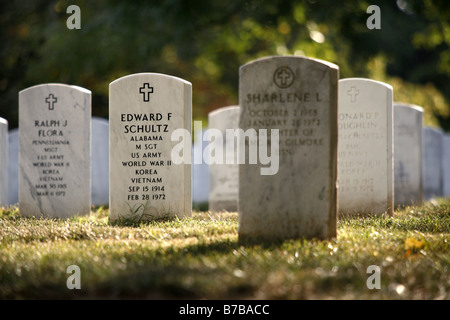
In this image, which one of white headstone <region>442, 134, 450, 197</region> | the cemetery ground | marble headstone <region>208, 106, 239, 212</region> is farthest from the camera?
white headstone <region>442, 134, 450, 197</region>

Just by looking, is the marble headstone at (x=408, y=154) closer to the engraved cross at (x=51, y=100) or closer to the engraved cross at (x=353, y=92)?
the engraved cross at (x=353, y=92)

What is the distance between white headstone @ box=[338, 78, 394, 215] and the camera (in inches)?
323

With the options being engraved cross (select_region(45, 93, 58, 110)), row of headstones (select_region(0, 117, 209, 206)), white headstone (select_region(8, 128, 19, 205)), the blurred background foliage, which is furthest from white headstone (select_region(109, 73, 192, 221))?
the blurred background foliage

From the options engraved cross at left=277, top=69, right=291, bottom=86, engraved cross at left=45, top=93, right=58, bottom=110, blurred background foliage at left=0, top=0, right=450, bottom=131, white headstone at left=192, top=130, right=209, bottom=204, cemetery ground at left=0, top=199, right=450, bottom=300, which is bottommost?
cemetery ground at left=0, top=199, right=450, bottom=300

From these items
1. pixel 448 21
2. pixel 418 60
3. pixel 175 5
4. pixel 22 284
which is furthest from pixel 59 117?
pixel 418 60

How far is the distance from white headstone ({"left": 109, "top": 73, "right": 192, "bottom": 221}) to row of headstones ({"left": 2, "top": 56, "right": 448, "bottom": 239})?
12 mm

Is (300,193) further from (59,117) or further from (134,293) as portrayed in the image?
(59,117)

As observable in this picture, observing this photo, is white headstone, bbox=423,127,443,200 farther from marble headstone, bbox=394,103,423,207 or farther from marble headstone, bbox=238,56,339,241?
marble headstone, bbox=238,56,339,241

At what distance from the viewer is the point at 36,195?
8422 millimetres

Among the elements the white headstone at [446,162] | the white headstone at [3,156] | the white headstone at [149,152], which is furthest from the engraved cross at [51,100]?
the white headstone at [446,162]

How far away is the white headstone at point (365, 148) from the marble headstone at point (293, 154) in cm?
272

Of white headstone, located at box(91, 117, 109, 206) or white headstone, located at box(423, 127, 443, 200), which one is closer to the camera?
white headstone, located at box(91, 117, 109, 206)

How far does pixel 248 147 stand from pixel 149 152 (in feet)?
7.35

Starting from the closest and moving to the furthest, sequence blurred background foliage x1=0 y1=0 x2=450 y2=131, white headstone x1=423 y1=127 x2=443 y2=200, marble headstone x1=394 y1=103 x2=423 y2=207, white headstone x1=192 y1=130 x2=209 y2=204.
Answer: marble headstone x1=394 y1=103 x2=423 y2=207 → white headstone x1=192 y1=130 x2=209 y2=204 → white headstone x1=423 y1=127 x2=443 y2=200 → blurred background foliage x1=0 y1=0 x2=450 y2=131
